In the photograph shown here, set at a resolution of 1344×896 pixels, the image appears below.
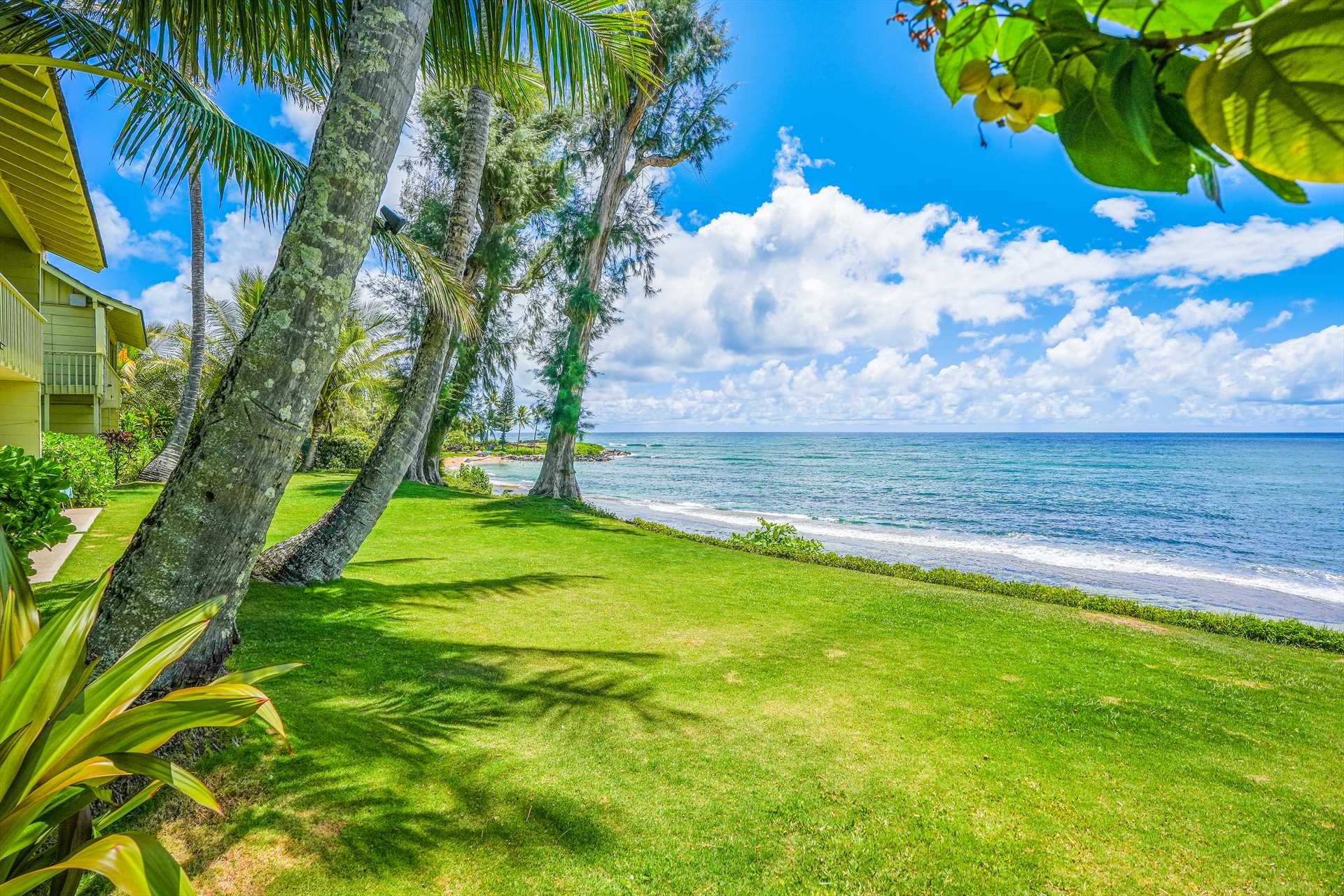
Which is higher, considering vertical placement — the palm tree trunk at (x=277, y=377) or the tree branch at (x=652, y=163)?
the tree branch at (x=652, y=163)

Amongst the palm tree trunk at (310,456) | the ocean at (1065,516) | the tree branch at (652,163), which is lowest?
the ocean at (1065,516)

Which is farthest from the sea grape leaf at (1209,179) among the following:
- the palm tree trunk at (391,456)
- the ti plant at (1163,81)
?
the palm tree trunk at (391,456)

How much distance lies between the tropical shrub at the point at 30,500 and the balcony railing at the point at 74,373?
9.28 meters

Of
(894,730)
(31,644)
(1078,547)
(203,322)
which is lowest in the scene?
(1078,547)

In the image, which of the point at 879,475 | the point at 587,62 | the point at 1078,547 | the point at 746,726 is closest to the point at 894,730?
the point at 746,726

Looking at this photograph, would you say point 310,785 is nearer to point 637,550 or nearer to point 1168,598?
point 637,550

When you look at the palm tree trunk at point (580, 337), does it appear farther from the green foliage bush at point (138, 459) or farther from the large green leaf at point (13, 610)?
the large green leaf at point (13, 610)

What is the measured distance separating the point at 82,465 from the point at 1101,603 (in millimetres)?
16556

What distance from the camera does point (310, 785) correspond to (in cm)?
294

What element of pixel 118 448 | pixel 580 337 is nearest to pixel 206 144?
pixel 580 337

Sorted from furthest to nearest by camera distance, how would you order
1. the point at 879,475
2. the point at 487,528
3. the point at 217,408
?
the point at 879,475
the point at 487,528
the point at 217,408

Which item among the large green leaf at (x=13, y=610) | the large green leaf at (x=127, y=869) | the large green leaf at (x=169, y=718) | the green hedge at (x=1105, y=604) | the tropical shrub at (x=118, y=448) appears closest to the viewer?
the large green leaf at (x=127, y=869)

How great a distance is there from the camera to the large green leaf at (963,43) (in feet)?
1.60

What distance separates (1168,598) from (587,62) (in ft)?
45.6
